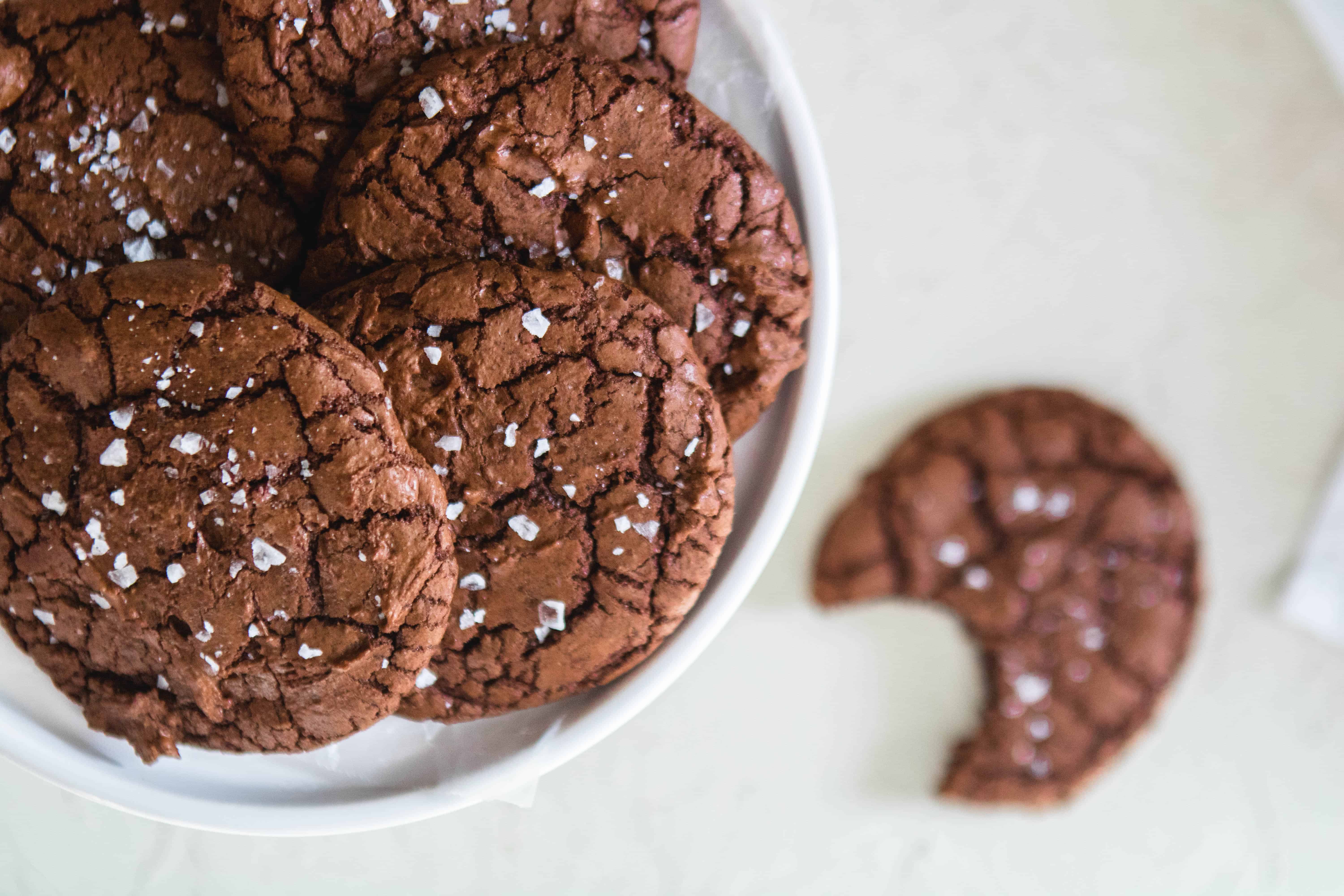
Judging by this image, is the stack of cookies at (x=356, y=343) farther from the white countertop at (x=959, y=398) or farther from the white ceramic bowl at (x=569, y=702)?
the white countertop at (x=959, y=398)

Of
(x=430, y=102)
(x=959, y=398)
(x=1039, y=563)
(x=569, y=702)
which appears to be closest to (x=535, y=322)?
(x=430, y=102)

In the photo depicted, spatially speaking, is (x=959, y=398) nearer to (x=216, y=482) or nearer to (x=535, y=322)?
(x=535, y=322)

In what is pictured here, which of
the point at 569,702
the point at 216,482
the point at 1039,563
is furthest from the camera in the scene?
the point at 1039,563

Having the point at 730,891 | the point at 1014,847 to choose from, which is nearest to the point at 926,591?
the point at 1014,847

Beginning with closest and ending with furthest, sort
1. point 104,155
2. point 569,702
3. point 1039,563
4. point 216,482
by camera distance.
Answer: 1. point 216,482
2. point 104,155
3. point 569,702
4. point 1039,563

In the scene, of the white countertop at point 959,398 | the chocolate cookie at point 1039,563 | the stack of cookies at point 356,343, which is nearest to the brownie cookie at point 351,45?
the stack of cookies at point 356,343

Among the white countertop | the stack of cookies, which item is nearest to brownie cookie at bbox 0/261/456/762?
the stack of cookies

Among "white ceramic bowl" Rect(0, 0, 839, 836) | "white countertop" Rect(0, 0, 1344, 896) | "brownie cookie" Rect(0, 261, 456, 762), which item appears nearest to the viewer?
"brownie cookie" Rect(0, 261, 456, 762)

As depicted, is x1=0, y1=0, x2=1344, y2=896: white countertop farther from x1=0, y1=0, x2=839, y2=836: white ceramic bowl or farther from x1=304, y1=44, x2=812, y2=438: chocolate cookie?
x1=304, y1=44, x2=812, y2=438: chocolate cookie
